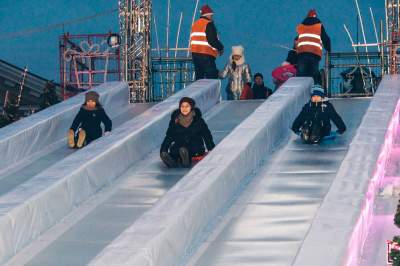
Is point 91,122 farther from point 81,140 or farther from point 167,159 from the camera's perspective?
point 167,159

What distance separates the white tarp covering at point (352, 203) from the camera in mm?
9258

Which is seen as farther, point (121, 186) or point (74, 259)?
point (121, 186)

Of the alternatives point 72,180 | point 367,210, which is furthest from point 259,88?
point 367,210

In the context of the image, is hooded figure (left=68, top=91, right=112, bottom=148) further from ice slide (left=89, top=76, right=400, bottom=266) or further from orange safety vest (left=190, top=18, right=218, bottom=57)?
orange safety vest (left=190, top=18, right=218, bottom=57)

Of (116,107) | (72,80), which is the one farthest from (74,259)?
(72,80)

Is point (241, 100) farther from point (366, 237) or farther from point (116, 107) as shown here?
point (366, 237)

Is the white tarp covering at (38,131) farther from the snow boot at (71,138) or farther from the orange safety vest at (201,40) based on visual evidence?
the orange safety vest at (201,40)

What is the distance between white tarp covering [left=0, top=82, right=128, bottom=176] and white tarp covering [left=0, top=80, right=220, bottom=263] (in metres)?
1.02

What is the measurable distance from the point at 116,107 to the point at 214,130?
262cm

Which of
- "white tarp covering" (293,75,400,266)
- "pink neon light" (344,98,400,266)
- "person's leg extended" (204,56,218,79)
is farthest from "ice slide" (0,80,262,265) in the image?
"person's leg extended" (204,56,218,79)

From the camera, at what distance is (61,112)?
1608 cm

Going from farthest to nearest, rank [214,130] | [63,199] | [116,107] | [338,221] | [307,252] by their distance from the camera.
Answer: [116,107], [214,130], [63,199], [338,221], [307,252]

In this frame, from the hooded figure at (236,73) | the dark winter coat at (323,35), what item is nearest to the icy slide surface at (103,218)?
the dark winter coat at (323,35)

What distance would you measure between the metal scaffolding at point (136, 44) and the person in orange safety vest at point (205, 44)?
129 centimetres
